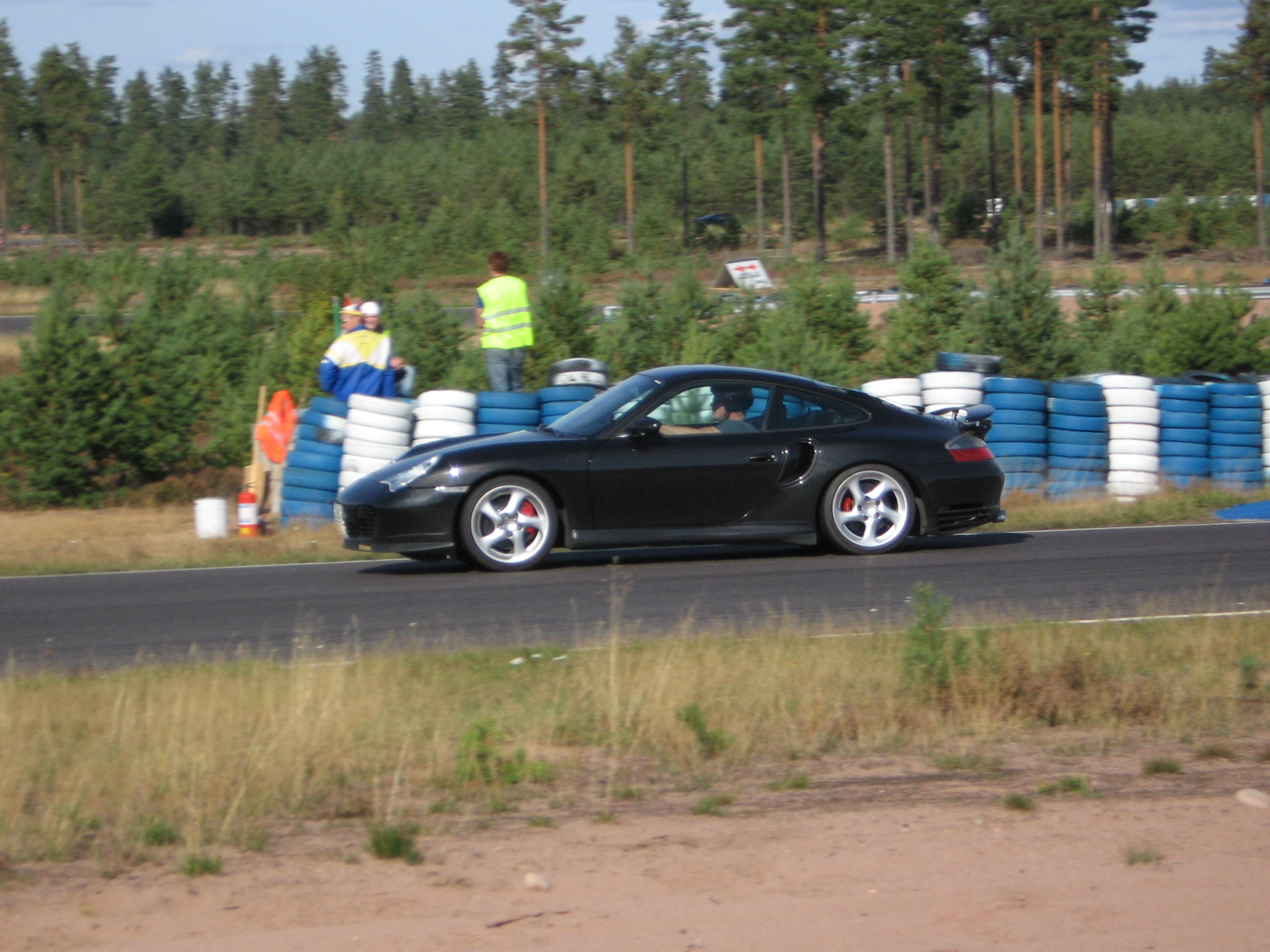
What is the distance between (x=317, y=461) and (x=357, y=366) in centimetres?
103

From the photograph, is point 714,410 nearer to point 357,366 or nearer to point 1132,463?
point 357,366

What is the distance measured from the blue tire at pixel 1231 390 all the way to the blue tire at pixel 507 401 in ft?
22.3

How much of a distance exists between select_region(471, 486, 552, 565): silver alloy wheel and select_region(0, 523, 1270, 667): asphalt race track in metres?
0.18

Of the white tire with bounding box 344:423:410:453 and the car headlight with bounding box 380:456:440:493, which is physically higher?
the white tire with bounding box 344:423:410:453

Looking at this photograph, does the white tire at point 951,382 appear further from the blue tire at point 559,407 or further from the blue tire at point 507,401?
the blue tire at point 507,401

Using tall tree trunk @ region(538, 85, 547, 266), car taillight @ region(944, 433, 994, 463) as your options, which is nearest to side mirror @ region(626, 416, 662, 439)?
car taillight @ region(944, 433, 994, 463)

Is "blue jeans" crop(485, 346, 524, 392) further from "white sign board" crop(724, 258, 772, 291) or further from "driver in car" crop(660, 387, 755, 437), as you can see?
"white sign board" crop(724, 258, 772, 291)

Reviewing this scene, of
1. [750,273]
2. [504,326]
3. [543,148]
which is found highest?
[543,148]

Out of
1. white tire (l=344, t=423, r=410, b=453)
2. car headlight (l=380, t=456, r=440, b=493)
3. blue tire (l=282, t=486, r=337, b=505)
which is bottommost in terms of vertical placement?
blue tire (l=282, t=486, r=337, b=505)

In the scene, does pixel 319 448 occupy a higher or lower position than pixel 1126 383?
lower

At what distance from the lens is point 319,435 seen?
12.4 m

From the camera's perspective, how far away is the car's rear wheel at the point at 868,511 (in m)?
9.97

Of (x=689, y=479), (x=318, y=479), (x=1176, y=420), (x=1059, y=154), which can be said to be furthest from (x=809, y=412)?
(x=1059, y=154)

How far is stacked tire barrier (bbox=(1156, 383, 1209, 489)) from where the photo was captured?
13773 millimetres
